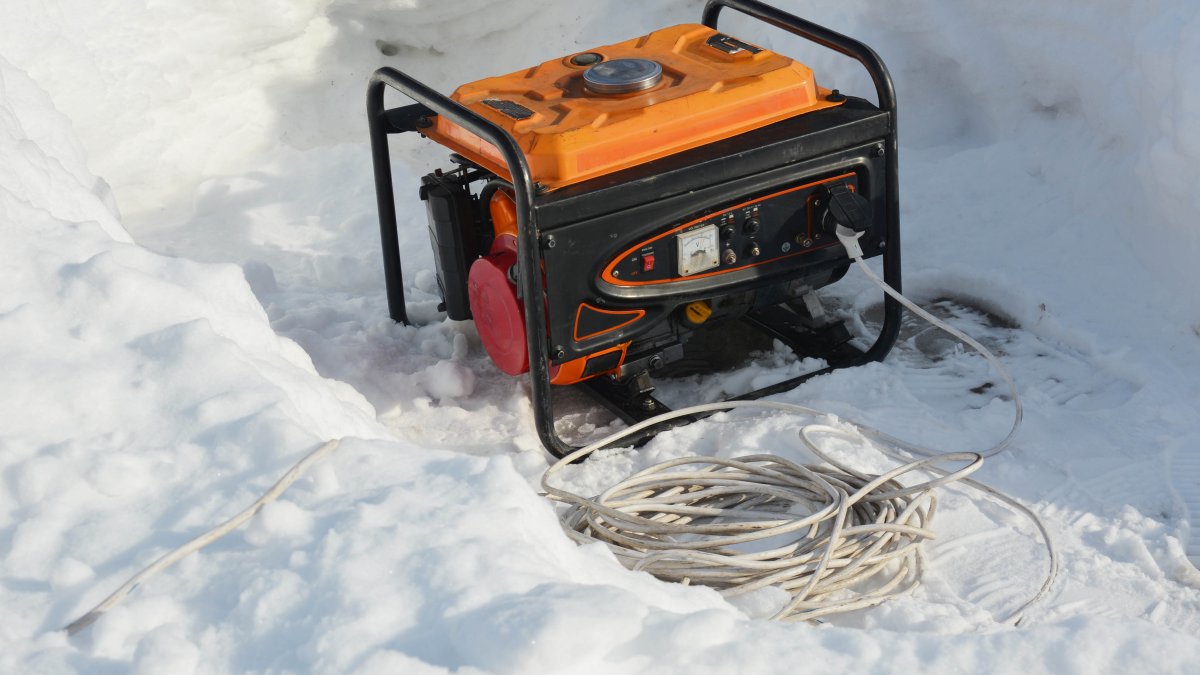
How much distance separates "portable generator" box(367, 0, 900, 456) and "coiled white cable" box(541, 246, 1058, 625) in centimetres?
25

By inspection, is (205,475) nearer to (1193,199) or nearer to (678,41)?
(678,41)

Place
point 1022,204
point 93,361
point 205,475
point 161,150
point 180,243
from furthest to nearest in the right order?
1. point 161,150
2. point 180,243
3. point 1022,204
4. point 93,361
5. point 205,475

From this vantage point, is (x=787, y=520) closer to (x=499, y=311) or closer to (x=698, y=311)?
(x=698, y=311)

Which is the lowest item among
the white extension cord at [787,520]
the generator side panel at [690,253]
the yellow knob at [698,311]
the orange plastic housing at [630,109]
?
the white extension cord at [787,520]

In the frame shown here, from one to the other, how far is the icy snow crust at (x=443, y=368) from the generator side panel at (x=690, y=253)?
0.90 feet

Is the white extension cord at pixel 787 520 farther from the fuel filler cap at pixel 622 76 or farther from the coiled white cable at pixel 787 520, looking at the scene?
the fuel filler cap at pixel 622 76

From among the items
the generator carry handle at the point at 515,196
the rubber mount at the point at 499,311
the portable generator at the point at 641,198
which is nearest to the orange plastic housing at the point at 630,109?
the portable generator at the point at 641,198

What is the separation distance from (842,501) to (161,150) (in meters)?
2.80

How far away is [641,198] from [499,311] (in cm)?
44

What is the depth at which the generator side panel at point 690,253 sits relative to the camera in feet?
8.36

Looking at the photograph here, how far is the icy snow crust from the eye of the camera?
153 centimetres

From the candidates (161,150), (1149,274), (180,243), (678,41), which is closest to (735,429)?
(678,41)

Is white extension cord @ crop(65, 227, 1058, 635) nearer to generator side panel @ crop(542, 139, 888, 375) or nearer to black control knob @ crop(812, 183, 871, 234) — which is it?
generator side panel @ crop(542, 139, 888, 375)

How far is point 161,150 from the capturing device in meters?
4.14
